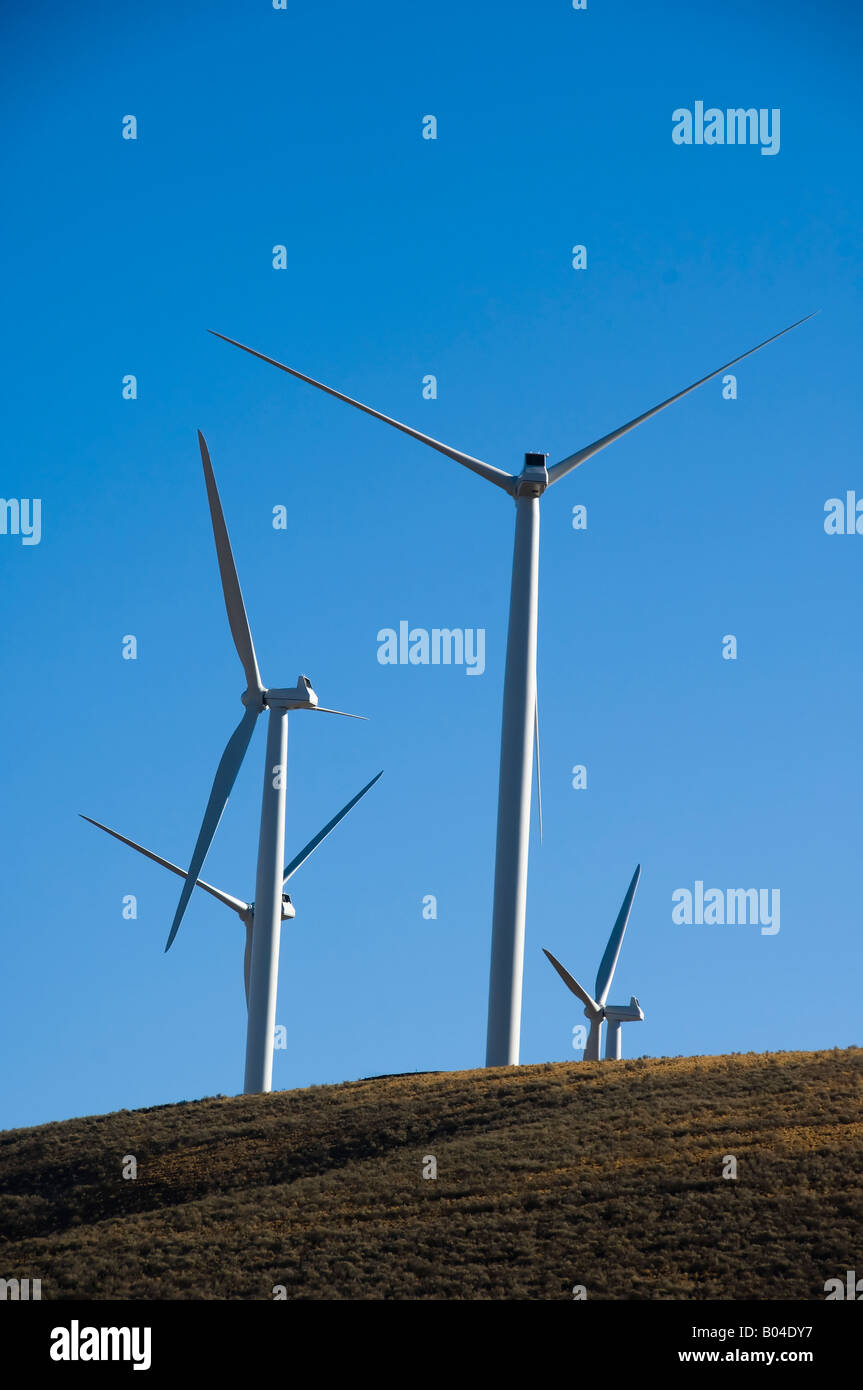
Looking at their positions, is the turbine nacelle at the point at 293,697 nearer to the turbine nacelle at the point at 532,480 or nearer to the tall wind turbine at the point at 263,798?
the tall wind turbine at the point at 263,798

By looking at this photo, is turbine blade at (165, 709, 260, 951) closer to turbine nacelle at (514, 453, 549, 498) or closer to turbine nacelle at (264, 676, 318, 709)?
turbine nacelle at (264, 676, 318, 709)

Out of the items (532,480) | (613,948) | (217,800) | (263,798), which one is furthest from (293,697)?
(613,948)

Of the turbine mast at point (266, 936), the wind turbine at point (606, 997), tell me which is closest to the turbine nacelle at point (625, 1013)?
the wind turbine at point (606, 997)

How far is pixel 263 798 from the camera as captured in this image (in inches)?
2138

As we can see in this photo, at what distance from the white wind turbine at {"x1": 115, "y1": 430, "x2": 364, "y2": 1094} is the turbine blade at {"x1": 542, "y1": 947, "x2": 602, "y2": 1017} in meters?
22.6

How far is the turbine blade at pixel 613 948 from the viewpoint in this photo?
71.6 meters

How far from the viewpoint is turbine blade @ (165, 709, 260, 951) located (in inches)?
1800

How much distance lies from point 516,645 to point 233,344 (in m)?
12.9

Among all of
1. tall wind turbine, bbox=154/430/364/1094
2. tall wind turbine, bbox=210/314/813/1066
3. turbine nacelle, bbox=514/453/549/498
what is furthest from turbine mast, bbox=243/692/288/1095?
turbine nacelle, bbox=514/453/549/498

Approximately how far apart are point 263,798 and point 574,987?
25.9 metres

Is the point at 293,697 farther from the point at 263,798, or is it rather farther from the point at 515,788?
the point at 515,788

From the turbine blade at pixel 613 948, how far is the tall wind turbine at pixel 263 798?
22.4 metres

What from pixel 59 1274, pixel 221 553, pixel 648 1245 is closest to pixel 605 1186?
pixel 648 1245
